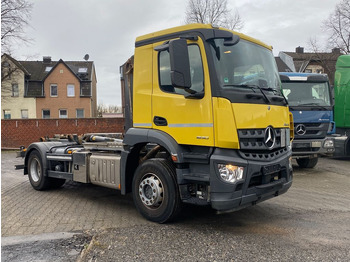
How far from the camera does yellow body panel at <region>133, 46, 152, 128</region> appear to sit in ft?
16.5

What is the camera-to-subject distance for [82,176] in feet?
20.6

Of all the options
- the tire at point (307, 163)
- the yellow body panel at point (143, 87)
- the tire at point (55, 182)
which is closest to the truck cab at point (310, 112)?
the tire at point (307, 163)

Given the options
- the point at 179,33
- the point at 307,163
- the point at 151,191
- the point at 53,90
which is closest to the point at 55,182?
the point at 151,191

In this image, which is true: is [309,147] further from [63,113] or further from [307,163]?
[63,113]

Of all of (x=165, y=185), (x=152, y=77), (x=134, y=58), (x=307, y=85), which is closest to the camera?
(x=165, y=185)

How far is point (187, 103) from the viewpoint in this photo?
14.7ft

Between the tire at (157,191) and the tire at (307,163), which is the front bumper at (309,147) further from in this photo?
the tire at (157,191)

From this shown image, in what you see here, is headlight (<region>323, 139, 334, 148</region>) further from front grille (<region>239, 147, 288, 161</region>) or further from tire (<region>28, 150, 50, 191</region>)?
tire (<region>28, 150, 50, 191</region>)

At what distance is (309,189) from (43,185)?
6.30m

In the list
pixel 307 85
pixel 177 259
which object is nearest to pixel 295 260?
pixel 177 259

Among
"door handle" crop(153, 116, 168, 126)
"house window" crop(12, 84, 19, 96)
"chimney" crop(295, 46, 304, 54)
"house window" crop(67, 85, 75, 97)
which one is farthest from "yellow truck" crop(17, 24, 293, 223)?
"chimney" crop(295, 46, 304, 54)

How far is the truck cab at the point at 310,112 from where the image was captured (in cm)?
943

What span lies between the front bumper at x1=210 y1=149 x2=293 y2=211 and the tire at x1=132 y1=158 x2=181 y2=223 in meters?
0.65

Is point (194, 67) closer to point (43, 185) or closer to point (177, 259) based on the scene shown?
point (177, 259)
